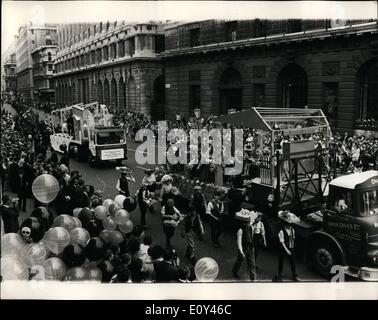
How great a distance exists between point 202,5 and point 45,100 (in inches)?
325

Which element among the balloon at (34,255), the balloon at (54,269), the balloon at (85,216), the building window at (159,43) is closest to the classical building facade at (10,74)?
the balloon at (85,216)

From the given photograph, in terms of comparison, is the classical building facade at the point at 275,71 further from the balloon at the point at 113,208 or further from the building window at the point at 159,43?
the balloon at the point at 113,208

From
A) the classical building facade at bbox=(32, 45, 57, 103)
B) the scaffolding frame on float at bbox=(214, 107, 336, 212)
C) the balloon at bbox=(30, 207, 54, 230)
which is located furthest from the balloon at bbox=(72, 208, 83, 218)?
the scaffolding frame on float at bbox=(214, 107, 336, 212)

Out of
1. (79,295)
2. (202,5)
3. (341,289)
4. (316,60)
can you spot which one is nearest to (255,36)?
(316,60)

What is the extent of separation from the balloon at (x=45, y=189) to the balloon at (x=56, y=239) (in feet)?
A: 5.75

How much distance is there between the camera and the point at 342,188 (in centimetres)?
951

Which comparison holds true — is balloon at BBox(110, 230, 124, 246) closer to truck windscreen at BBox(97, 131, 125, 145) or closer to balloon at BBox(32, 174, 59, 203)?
balloon at BBox(32, 174, 59, 203)

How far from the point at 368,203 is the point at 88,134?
12.3m

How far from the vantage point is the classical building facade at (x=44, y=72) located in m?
13.7

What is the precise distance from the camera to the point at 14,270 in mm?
9609

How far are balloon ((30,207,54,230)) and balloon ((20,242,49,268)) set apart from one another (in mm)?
652

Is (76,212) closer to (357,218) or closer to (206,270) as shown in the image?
(206,270)
